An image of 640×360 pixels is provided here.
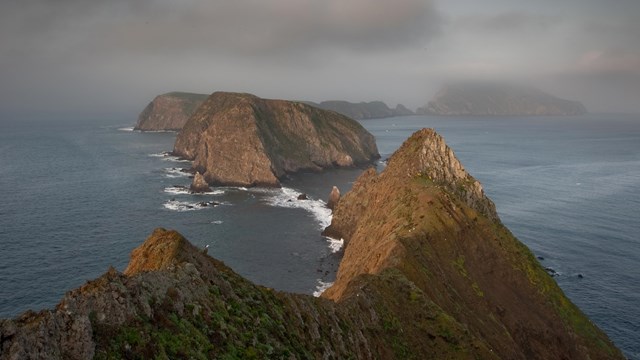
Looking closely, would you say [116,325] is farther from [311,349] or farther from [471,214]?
[471,214]

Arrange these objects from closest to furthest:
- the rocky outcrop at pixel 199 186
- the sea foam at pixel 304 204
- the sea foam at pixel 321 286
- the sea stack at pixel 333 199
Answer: the sea foam at pixel 321 286
the sea foam at pixel 304 204
the sea stack at pixel 333 199
the rocky outcrop at pixel 199 186

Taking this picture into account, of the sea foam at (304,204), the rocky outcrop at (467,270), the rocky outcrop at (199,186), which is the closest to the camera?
the rocky outcrop at (467,270)

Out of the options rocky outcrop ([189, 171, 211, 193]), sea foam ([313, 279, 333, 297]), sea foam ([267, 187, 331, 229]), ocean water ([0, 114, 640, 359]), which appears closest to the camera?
sea foam ([313, 279, 333, 297])

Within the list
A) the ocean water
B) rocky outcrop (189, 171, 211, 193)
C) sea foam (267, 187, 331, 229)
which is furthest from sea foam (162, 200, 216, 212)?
sea foam (267, 187, 331, 229)

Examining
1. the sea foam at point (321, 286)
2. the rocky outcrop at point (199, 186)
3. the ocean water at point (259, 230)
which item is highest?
the rocky outcrop at point (199, 186)

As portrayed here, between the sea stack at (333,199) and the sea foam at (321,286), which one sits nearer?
the sea foam at (321,286)

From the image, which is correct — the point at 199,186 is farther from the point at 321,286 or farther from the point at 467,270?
the point at 467,270

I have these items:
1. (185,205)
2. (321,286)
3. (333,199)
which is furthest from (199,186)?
(321,286)

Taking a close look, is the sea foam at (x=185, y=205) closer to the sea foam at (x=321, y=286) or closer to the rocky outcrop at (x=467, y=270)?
the sea foam at (x=321, y=286)

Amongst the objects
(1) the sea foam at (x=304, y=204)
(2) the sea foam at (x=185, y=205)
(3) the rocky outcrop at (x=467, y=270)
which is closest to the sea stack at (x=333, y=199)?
(1) the sea foam at (x=304, y=204)

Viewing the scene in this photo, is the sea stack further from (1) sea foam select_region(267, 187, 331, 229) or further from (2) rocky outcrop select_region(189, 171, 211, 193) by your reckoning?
(2) rocky outcrop select_region(189, 171, 211, 193)

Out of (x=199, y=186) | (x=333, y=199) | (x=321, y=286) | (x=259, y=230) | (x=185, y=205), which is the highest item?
(x=333, y=199)

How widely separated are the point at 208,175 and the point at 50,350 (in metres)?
174

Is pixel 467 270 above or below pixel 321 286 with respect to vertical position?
above
